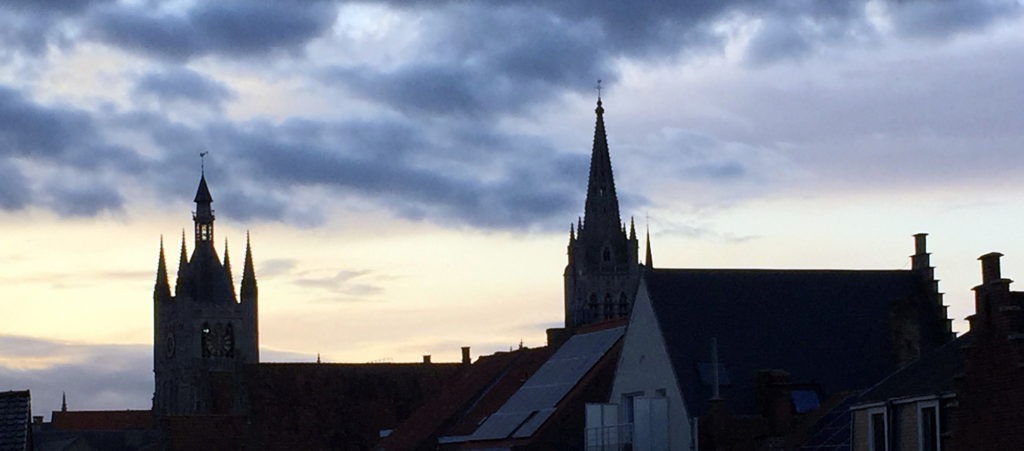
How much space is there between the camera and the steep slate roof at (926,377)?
39.2 metres

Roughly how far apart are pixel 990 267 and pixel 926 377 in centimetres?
495

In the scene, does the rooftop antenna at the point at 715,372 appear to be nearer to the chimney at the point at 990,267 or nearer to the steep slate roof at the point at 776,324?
the steep slate roof at the point at 776,324

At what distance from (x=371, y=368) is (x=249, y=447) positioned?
1596 cm

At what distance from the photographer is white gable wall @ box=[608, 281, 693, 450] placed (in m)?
52.2

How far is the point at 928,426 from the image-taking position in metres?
39.3

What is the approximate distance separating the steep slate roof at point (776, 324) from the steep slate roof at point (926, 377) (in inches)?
312

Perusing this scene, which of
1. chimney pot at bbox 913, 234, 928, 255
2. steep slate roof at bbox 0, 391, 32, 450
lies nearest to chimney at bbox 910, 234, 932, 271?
chimney pot at bbox 913, 234, 928, 255

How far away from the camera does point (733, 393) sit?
51125 mm

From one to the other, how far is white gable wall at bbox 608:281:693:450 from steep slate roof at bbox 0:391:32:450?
15924 mm

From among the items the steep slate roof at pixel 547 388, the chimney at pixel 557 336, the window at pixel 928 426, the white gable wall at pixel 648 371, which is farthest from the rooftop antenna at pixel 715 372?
the chimney at pixel 557 336

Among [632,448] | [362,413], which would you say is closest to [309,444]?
[362,413]

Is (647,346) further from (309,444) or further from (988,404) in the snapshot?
(309,444)

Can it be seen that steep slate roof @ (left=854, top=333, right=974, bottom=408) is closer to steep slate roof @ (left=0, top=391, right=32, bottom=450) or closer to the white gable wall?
the white gable wall

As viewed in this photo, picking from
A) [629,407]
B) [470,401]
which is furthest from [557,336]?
[629,407]
